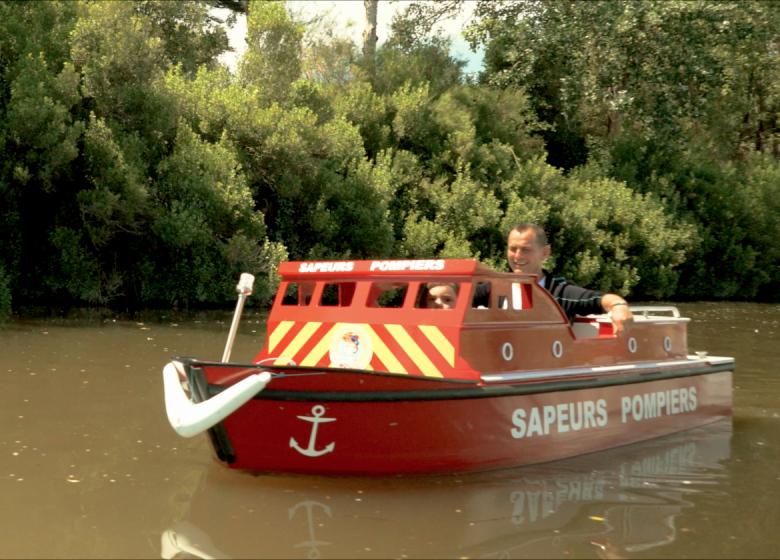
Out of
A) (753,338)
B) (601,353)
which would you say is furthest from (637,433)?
(753,338)

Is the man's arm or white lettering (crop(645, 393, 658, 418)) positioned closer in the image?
the man's arm

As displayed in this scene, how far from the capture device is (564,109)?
29.7 meters

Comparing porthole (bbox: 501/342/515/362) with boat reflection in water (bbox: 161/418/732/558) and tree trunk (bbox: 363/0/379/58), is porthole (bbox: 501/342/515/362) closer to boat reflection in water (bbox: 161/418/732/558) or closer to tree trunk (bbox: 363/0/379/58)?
boat reflection in water (bbox: 161/418/732/558)

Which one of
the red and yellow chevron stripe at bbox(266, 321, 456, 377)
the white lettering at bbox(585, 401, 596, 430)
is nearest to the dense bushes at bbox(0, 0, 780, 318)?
the red and yellow chevron stripe at bbox(266, 321, 456, 377)

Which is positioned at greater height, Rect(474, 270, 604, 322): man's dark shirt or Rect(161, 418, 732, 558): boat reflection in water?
Rect(474, 270, 604, 322): man's dark shirt

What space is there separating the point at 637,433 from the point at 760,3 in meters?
25.3

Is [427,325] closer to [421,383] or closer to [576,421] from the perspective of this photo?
[421,383]

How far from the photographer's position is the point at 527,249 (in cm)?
734

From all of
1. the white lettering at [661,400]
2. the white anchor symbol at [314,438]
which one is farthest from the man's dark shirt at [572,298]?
the white anchor symbol at [314,438]

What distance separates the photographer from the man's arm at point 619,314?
7.34 meters

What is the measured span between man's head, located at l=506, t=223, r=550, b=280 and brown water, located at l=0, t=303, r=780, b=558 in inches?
60.1

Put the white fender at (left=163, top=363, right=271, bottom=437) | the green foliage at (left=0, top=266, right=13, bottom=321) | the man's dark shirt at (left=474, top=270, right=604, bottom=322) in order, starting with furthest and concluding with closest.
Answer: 1. the green foliage at (left=0, top=266, right=13, bottom=321)
2. the man's dark shirt at (left=474, top=270, right=604, bottom=322)
3. the white fender at (left=163, top=363, right=271, bottom=437)

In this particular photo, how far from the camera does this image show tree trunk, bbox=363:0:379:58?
1104 inches

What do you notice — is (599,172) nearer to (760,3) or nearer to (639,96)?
(639,96)
